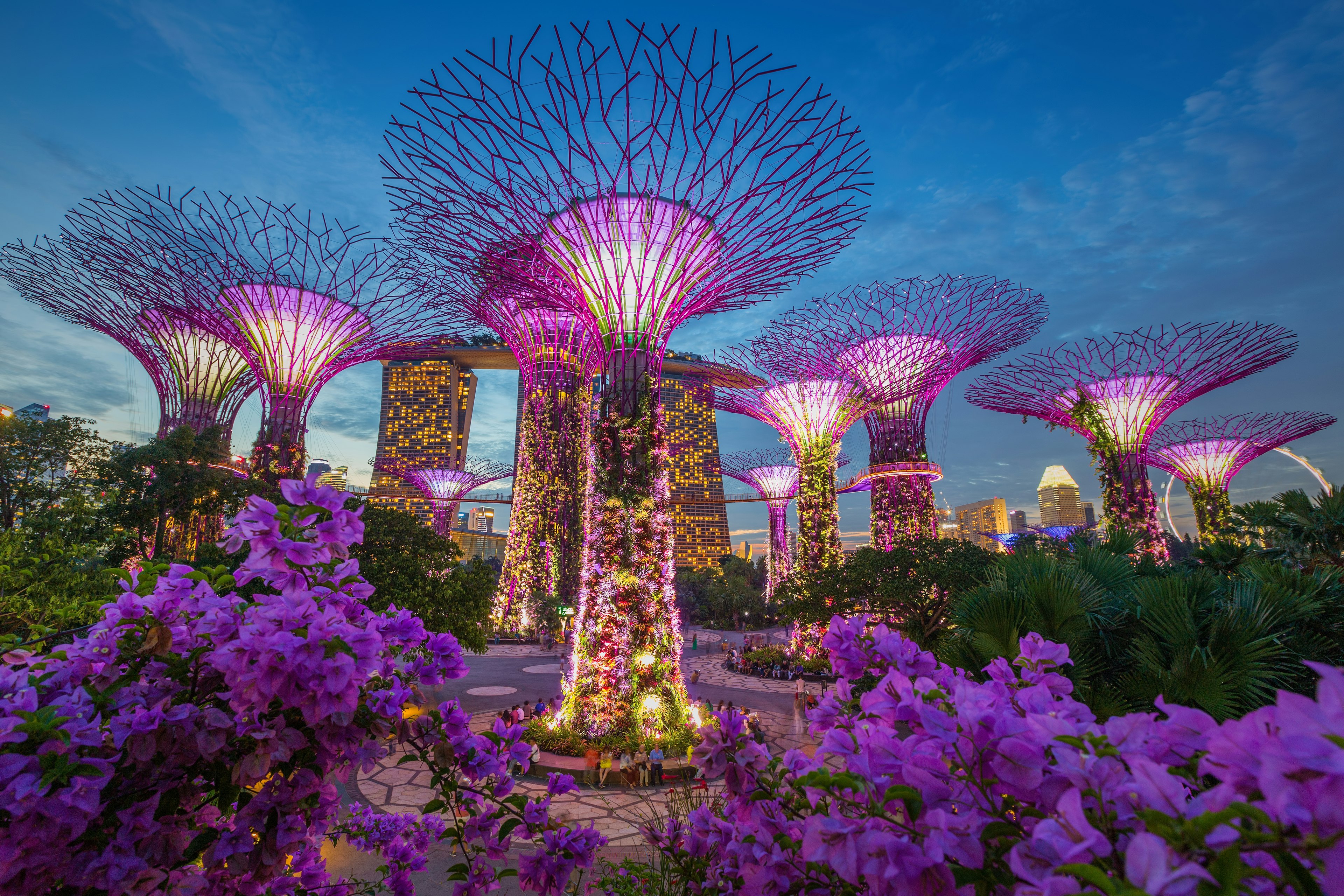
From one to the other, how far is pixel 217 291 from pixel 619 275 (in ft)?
49.0

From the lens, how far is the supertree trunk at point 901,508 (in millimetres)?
27766

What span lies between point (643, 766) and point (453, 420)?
101 metres

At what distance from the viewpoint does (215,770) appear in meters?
1.80

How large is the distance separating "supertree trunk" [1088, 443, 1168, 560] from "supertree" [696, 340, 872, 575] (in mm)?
9852

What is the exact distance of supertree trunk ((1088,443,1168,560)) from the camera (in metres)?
23.2

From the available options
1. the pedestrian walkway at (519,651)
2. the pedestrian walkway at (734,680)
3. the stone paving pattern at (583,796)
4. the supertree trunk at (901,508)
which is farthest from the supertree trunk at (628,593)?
the pedestrian walkway at (519,651)

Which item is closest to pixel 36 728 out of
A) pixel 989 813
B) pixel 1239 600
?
pixel 989 813

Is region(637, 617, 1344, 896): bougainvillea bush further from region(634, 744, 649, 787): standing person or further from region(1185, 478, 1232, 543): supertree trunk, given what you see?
region(1185, 478, 1232, 543): supertree trunk

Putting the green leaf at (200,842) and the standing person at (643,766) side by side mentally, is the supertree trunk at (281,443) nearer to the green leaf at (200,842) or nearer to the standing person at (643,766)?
the standing person at (643,766)

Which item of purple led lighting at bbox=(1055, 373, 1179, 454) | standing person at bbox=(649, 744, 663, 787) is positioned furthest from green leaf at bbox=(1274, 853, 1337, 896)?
purple led lighting at bbox=(1055, 373, 1179, 454)

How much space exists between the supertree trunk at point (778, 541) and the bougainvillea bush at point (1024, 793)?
45.9 m

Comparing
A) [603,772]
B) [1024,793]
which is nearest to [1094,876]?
[1024,793]

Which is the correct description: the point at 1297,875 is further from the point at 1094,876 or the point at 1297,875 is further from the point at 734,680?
the point at 734,680

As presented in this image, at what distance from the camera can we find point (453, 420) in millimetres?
104062
